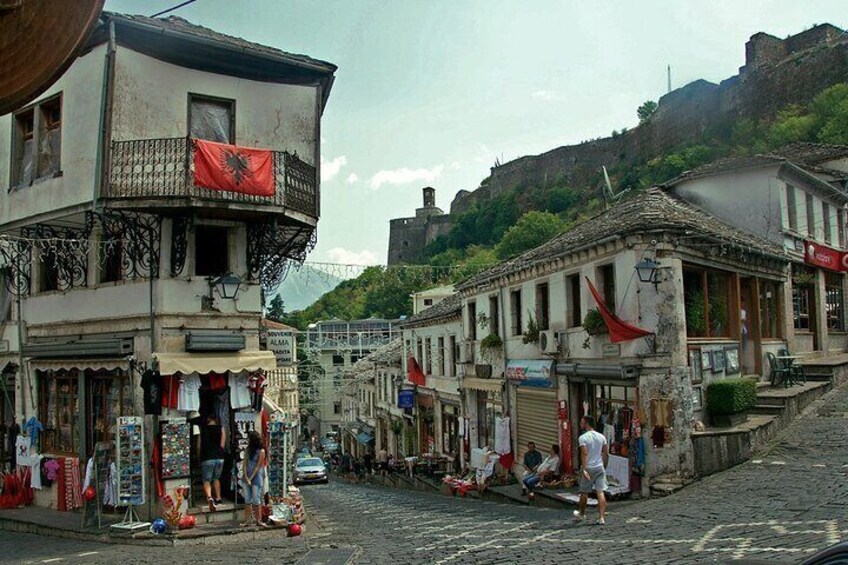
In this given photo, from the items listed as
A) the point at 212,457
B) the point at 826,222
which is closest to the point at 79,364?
the point at 212,457

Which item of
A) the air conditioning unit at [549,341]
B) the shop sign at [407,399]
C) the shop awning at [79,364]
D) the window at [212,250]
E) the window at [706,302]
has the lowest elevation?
the shop sign at [407,399]

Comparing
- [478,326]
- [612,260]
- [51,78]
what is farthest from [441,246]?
[51,78]

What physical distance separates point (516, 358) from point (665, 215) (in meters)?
7.80

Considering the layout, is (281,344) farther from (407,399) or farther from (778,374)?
(407,399)

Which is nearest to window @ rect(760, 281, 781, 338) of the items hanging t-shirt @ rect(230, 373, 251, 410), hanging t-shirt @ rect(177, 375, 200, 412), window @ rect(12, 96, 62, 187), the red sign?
the red sign

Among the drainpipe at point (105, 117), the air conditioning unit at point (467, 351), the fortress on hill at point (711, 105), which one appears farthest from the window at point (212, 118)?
the fortress on hill at point (711, 105)

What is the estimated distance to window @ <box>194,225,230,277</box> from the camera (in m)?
15.4

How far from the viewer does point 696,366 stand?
17406 millimetres

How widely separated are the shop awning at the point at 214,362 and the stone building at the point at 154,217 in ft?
0.09

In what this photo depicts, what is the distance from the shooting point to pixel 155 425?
14328 millimetres

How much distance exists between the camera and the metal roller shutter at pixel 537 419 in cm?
2094

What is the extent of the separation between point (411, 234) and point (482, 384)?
103176 mm

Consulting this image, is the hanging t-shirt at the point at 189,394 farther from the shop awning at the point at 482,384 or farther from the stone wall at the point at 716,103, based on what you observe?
the stone wall at the point at 716,103

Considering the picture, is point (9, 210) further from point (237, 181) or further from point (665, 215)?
point (665, 215)
